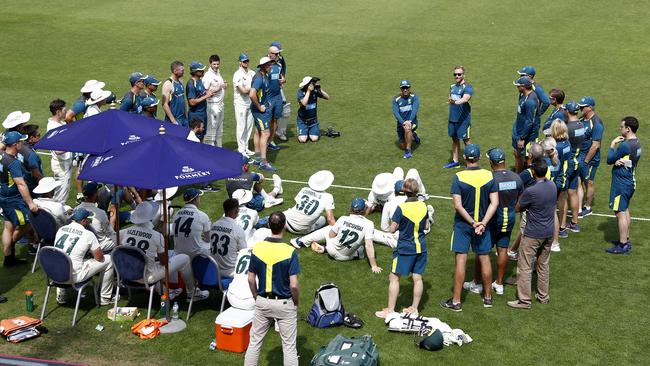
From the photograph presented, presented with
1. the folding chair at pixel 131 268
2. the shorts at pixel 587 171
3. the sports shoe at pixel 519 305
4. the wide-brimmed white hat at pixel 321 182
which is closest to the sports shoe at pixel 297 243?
the wide-brimmed white hat at pixel 321 182


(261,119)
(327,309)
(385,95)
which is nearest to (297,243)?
(327,309)

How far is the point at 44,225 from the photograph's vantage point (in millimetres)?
11344

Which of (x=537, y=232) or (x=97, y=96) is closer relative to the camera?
(x=537, y=232)

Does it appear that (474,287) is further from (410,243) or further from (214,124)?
(214,124)

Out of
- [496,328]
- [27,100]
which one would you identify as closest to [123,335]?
[496,328]

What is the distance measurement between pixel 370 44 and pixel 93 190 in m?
15.9

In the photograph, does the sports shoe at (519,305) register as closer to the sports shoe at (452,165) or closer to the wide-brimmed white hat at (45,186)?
the sports shoe at (452,165)

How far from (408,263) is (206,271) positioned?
103 inches

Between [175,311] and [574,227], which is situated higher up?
[574,227]

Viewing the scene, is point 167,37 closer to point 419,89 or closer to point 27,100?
point 27,100

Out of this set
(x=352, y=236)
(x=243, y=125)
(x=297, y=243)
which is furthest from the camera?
(x=243, y=125)

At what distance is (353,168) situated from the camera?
16.2 m

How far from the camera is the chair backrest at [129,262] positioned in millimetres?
10078

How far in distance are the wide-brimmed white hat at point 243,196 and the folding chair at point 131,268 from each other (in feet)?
8.69
